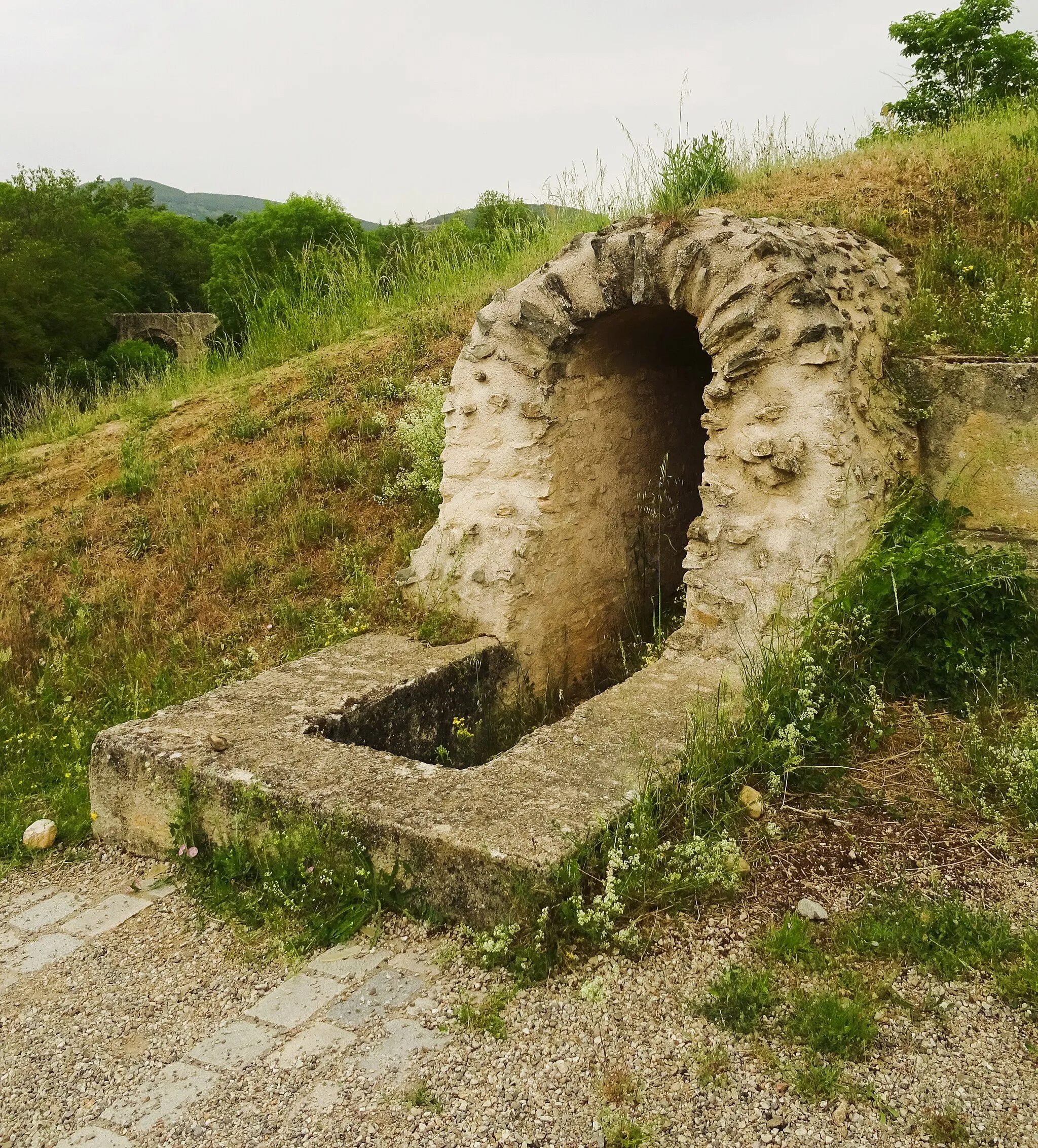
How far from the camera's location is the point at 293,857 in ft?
12.0

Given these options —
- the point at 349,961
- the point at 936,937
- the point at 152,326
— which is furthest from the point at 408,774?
A: the point at 152,326

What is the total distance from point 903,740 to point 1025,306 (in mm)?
2816

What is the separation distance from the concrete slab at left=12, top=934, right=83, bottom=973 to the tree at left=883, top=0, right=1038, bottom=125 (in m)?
16.7

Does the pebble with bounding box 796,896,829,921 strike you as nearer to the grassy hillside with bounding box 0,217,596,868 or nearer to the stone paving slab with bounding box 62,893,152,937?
the stone paving slab with bounding box 62,893,152,937

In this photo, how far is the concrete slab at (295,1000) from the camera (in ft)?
10.1

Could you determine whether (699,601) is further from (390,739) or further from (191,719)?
(191,719)

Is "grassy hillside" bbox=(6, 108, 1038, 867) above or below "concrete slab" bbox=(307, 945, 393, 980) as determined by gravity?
above

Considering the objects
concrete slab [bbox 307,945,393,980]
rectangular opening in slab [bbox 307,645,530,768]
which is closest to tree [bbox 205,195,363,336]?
rectangular opening in slab [bbox 307,645,530,768]

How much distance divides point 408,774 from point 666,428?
3.47 m

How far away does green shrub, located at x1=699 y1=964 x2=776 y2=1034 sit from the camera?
280 centimetres

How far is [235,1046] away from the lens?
2979 millimetres

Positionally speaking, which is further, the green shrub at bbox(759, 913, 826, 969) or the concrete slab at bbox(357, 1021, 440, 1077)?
the green shrub at bbox(759, 913, 826, 969)

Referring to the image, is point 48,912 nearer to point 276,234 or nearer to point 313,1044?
point 313,1044

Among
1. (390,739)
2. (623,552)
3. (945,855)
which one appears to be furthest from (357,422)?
(945,855)
